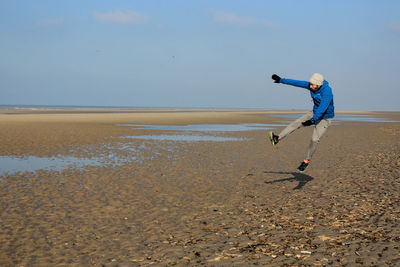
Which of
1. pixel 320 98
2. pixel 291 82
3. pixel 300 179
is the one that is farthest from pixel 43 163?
pixel 320 98

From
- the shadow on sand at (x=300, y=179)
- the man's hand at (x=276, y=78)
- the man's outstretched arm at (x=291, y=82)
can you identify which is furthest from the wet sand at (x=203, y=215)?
the man's hand at (x=276, y=78)

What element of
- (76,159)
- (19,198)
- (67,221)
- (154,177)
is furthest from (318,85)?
(76,159)

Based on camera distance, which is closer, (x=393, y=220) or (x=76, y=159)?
(x=393, y=220)

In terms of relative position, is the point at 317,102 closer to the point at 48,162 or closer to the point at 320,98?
the point at 320,98

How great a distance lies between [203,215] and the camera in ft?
22.9

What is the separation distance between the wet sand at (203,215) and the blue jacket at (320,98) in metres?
1.98

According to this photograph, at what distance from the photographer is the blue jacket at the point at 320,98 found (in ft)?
27.3

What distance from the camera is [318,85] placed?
8.30 meters

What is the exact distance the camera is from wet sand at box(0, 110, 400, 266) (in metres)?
4.89

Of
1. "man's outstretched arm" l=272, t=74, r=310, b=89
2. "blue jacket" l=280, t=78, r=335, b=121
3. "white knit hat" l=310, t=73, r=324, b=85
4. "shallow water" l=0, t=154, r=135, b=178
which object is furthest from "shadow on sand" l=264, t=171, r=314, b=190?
"shallow water" l=0, t=154, r=135, b=178

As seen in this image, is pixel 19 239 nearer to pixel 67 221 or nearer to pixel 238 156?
pixel 67 221

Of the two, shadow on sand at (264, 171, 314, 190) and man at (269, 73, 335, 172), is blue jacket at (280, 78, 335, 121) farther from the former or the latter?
shadow on sand at (264, 171, 314, 190)

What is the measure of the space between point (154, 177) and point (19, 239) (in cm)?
544

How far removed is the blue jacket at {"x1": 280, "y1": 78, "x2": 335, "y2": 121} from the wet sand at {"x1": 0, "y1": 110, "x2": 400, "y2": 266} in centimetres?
198
